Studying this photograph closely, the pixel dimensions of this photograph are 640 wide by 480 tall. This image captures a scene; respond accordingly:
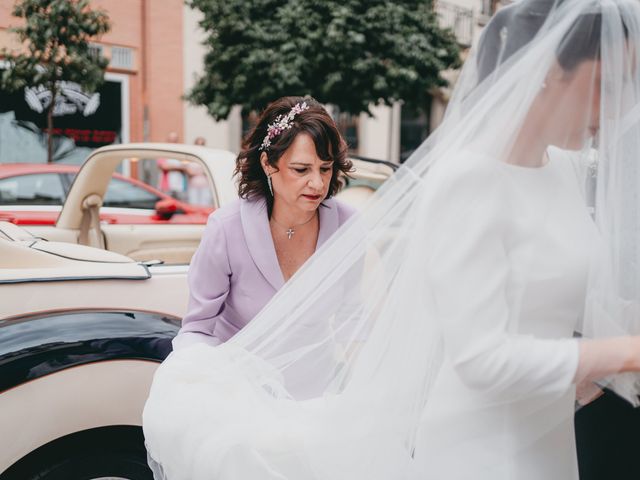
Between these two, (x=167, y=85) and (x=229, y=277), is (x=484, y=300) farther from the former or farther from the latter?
(x=167, y=85)

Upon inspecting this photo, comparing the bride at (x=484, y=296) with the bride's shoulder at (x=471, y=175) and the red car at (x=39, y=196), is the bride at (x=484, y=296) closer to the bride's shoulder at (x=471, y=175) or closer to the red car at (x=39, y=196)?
the bride's shoulder at (x=471, y=175)

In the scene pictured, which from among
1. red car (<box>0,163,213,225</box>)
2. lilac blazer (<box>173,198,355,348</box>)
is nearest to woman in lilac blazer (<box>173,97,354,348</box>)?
lilac blazer (<box>173,198,355,348</box>)

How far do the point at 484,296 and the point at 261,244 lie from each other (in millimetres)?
916

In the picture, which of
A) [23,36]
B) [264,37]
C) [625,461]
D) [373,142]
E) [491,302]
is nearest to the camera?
[491,302]

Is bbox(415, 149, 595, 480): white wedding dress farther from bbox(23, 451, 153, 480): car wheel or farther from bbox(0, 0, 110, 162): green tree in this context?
bbox(0, 0, 110, 162): green tree

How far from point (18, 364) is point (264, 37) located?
8333 mm

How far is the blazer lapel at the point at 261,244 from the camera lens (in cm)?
184

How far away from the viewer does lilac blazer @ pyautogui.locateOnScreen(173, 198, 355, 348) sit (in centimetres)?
182

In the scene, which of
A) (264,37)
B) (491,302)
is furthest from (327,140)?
(264,37)

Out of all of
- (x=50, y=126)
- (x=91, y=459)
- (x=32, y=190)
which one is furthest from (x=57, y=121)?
(x=91, y=459)

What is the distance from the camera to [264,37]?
949 cm

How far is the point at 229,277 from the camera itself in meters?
1.86

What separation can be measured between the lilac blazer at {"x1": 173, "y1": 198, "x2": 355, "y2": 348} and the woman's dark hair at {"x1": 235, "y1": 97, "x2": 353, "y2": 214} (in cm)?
17

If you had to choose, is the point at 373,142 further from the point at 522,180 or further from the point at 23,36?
the point at 522,180
